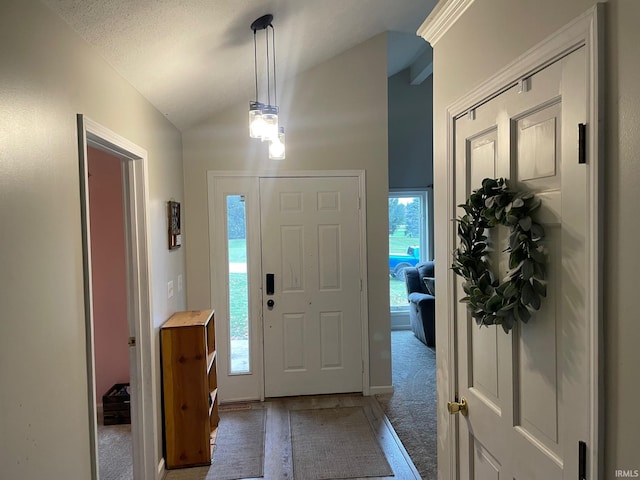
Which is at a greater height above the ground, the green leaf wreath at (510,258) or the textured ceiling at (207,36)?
the textured ceiling at (207,36)

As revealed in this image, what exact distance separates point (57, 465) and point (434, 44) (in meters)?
Result: 2.23

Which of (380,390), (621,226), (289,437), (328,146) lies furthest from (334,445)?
(621,226)

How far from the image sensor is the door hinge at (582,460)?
915 millimetres

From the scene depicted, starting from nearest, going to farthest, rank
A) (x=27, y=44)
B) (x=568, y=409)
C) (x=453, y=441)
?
(x=568, y=409), (x=27, y=44), (x=453, y=441)

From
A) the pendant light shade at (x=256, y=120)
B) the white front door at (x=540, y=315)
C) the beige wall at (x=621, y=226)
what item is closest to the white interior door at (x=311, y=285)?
the pendant light shade at (x=256, y=120)

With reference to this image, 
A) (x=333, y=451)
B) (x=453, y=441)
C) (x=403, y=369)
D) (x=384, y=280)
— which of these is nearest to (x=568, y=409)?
(x=453, y=441)

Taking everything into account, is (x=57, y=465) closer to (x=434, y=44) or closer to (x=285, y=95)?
(x=434, y=44)

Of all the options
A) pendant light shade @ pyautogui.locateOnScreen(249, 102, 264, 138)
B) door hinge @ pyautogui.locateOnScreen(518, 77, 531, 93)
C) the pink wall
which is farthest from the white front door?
the pink wall

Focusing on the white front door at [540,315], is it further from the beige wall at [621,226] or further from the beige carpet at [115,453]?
the beige carpet at [115,453]

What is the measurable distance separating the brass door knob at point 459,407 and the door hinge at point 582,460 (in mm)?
595

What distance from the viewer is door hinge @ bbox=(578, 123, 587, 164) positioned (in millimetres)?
880

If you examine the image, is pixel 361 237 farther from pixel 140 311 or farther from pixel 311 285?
pixel 140 311

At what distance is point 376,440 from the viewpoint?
2.79 meters

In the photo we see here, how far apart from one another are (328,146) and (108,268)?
2.14 m
